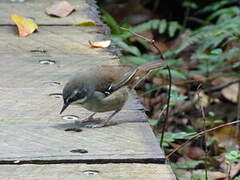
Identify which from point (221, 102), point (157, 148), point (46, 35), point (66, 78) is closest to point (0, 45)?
point (46, 35)

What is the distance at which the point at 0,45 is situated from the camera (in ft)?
18.9

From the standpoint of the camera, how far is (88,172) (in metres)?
A: 3.66

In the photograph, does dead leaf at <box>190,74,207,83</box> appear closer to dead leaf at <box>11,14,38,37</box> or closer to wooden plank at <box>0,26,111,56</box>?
wooden plank at <box>0,26,111,56</box>

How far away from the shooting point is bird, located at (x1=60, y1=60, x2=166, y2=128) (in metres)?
4.56

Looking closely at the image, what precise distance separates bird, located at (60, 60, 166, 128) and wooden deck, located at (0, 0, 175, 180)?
0.08 meters

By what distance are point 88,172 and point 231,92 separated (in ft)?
19.9

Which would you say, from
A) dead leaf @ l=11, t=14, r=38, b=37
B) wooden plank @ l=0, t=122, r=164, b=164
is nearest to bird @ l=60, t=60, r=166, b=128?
wooden plank @ l=0, t=122, r=164, b=164

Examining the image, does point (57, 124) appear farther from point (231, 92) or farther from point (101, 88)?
point (231, 92)

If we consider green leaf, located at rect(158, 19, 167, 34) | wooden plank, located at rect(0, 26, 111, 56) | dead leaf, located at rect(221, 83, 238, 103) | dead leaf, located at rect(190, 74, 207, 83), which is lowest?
dead leaf, located at rect(221, 83, 238, 103)

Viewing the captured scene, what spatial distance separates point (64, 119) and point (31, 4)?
266 cm

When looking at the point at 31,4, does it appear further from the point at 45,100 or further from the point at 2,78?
the point at 45,100

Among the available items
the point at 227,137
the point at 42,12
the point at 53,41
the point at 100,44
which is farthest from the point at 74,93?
the point at 227,137

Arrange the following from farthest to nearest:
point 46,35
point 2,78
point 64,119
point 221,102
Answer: point 221,102, point 46,35, point 2,78, point 64,119

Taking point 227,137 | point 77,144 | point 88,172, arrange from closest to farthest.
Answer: point 88,172, point 77,144, point 227,137
